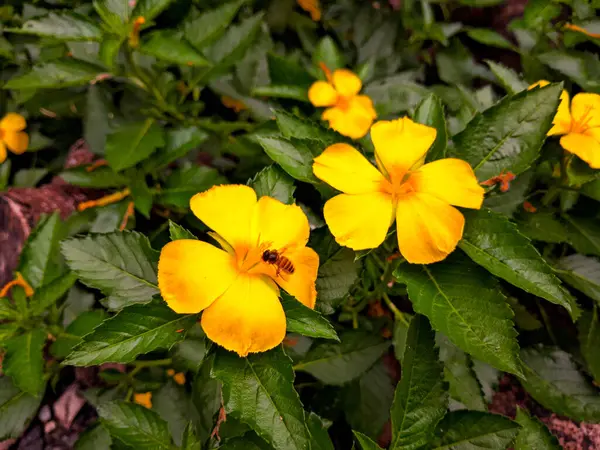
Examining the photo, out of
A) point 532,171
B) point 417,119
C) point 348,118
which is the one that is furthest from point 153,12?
point 532,171

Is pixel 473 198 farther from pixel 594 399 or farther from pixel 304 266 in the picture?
pixel 594 399

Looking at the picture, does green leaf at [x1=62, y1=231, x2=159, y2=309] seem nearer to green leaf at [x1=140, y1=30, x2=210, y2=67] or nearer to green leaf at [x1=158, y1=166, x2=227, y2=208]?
green leaf at [x1=158, y1=166, x2=227, y2=208]

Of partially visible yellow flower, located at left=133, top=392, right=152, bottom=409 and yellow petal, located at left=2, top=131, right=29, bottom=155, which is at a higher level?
yellow petal, located at left=2, top=131, right=29, bottom=155

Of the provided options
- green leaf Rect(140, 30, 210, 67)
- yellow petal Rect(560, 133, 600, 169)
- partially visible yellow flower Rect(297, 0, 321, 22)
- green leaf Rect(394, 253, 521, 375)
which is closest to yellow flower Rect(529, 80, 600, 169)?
yellow petal Rect(560, 133, 600, 169)

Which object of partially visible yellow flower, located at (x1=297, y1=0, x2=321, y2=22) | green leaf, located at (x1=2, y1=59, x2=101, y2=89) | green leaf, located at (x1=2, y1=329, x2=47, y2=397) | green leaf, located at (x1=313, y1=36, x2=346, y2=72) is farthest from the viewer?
partially visible yellow flower, located at (x1=297, y1=0, x2=321, y2=22)

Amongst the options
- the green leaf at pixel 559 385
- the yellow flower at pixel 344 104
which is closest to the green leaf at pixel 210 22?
the yellow flower at pixel 344 104

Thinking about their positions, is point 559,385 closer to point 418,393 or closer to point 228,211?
point 418,393

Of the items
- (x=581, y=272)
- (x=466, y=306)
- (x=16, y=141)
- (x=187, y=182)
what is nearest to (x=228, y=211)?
(x=466, y=306)
